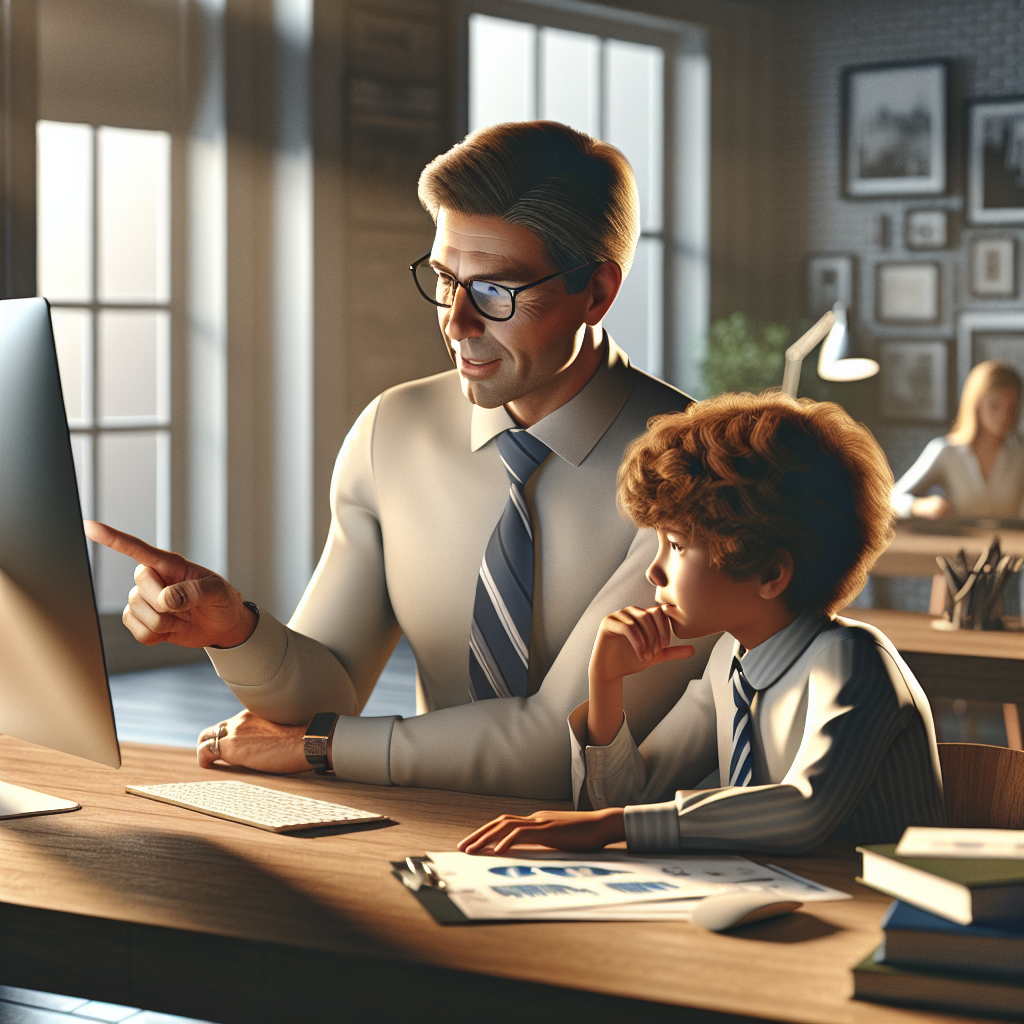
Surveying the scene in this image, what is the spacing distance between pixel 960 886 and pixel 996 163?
328 inches

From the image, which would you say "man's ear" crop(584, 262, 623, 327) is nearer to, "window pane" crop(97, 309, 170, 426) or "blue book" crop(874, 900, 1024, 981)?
"blue book" crop(874, 900, 1024, 981)

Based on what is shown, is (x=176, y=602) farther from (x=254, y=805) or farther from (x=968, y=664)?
(x=968, y=664)

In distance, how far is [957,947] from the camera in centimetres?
98

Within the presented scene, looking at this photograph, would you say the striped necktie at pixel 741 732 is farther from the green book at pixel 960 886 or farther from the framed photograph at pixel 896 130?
the framed photograph at pixel 896 130

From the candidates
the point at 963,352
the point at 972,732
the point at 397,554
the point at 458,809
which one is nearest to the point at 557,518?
the point at 397,554

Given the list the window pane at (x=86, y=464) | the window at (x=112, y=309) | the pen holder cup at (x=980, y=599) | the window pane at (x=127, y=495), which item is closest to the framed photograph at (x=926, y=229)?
the window at (x=112, y=309)

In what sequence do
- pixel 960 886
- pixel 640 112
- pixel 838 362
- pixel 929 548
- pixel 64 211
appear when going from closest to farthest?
pixel 960 886
pixel 929 548
pixel 838 362
pixel 64 211
pixel 640 112

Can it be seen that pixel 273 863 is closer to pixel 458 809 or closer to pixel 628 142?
pixel 458 809

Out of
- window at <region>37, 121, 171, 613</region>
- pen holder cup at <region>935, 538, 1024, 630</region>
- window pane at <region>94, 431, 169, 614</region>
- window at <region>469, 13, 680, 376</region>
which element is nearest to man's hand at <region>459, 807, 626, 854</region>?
pen holder cup at <region>935, 538, 1024, 630</region>

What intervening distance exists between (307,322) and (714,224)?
11.6 ft

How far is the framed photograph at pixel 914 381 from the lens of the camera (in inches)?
340

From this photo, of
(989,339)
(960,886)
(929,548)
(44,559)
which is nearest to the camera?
(960,886)

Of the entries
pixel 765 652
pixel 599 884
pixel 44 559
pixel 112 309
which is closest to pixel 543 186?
pixel 765 652

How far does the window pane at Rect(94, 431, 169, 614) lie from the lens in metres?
6.66
